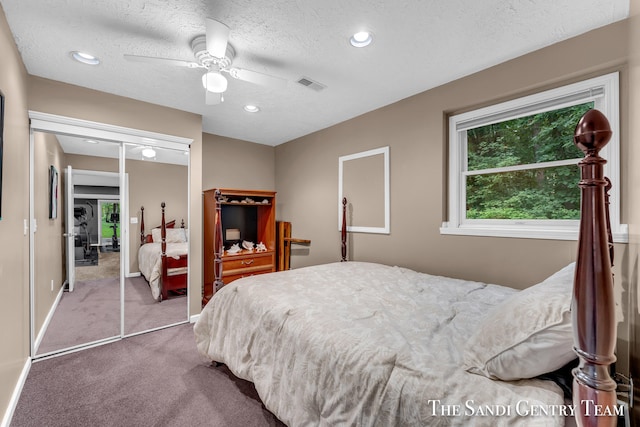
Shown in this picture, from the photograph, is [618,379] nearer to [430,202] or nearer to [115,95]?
[430,202]

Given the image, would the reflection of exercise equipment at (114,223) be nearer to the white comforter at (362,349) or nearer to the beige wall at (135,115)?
the beige wall at (135,115)

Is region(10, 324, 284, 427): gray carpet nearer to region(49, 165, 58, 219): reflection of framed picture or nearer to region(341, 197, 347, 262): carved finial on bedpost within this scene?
region(49, 165, 58, 219): reflection of framed picture

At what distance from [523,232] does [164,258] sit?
3.66 meters

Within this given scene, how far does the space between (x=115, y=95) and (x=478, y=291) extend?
385cm

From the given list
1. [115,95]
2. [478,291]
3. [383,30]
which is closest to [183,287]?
[115,95]

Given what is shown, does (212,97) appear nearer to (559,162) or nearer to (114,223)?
(114,223)

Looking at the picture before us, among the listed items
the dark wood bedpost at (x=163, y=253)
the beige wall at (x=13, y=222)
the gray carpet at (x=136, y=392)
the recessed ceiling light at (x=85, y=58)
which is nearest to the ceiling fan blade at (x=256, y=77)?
the recessed ceiling light at (x=85, y=58)

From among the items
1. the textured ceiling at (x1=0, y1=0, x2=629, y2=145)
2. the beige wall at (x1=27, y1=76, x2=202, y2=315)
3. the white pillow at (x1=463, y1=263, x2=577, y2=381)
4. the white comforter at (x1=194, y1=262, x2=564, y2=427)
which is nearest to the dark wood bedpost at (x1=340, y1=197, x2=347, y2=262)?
the white comforter at (x1=194, y1=262, x2=564, y2=427)

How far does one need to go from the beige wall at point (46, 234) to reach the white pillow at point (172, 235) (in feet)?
2.66

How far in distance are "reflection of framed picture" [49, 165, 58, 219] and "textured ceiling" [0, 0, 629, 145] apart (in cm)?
91

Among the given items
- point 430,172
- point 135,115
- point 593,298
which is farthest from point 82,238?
point 593,298

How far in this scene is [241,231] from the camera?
459cm

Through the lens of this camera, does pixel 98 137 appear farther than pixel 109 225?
No

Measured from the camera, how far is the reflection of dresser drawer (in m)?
3.81
